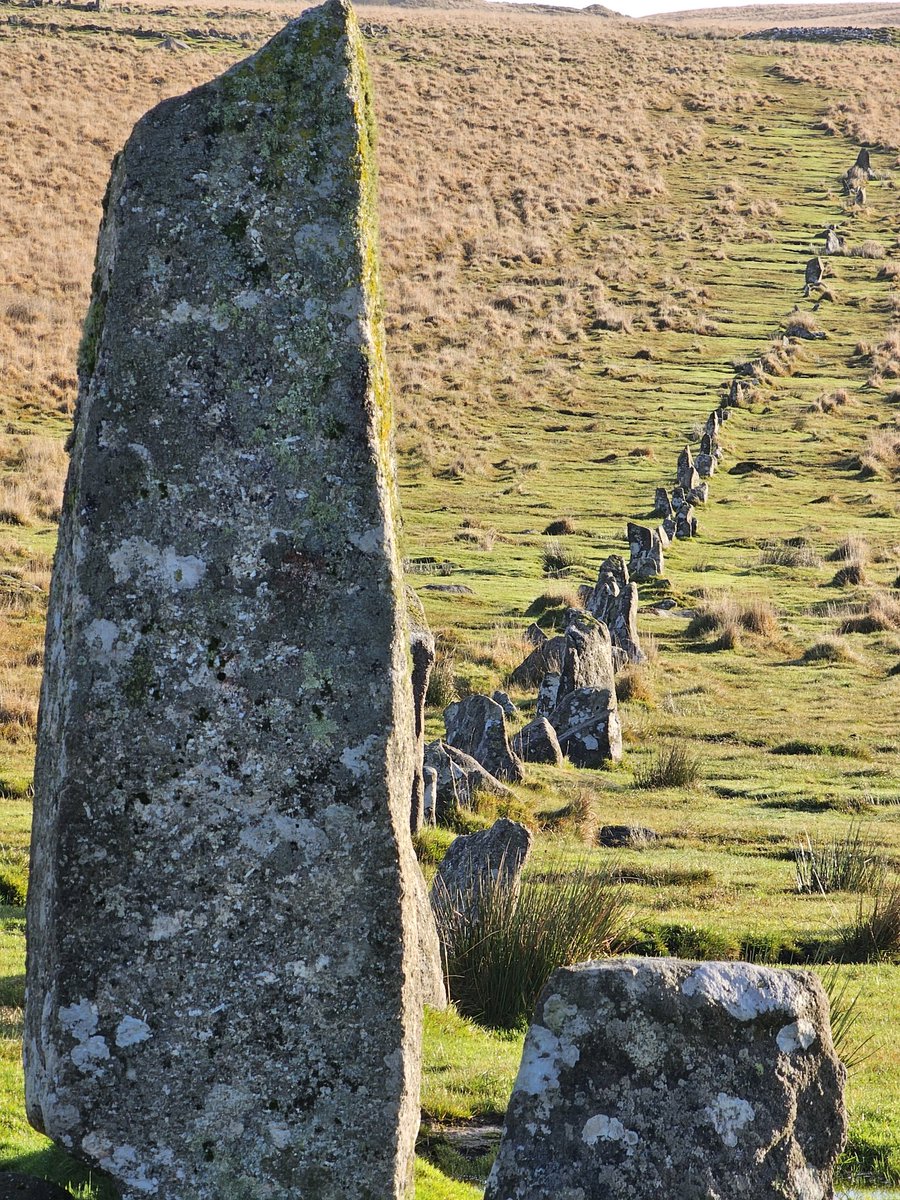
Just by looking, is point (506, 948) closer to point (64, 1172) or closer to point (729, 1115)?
point (64, 1172)

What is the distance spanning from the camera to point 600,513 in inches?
1315

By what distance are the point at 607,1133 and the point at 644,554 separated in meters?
24.1

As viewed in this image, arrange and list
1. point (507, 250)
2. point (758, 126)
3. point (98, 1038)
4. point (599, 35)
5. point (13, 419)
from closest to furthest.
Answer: point (98, 1038)
point (13, 419)
point (507, 250)
point (758, 126)
point (599, 35)

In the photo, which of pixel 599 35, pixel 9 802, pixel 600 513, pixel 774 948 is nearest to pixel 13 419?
pixel 600 513

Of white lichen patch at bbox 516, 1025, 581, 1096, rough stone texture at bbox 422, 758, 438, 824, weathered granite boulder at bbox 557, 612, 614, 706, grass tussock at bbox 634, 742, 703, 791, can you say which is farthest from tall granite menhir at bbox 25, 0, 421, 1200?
weathered granite boulder at bbox 557, 612, 614, 706

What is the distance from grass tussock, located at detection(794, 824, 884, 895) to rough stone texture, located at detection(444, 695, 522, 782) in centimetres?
349

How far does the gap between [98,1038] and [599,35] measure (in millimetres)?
116794

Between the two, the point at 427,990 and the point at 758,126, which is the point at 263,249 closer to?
the point at 427,990

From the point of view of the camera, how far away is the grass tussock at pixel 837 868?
13094mm

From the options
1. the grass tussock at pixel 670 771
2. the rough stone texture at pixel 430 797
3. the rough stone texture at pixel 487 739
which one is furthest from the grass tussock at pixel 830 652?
the rough stone texture at pixel 430 797

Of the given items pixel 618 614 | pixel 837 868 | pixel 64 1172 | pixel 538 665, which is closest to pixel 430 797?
pixel 837 868

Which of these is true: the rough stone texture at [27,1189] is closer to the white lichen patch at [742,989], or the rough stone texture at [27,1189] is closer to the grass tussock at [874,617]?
the white lichen patch at [742,989]

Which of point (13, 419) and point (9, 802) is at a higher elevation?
point (13, 419)

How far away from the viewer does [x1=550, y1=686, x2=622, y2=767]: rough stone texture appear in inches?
697
